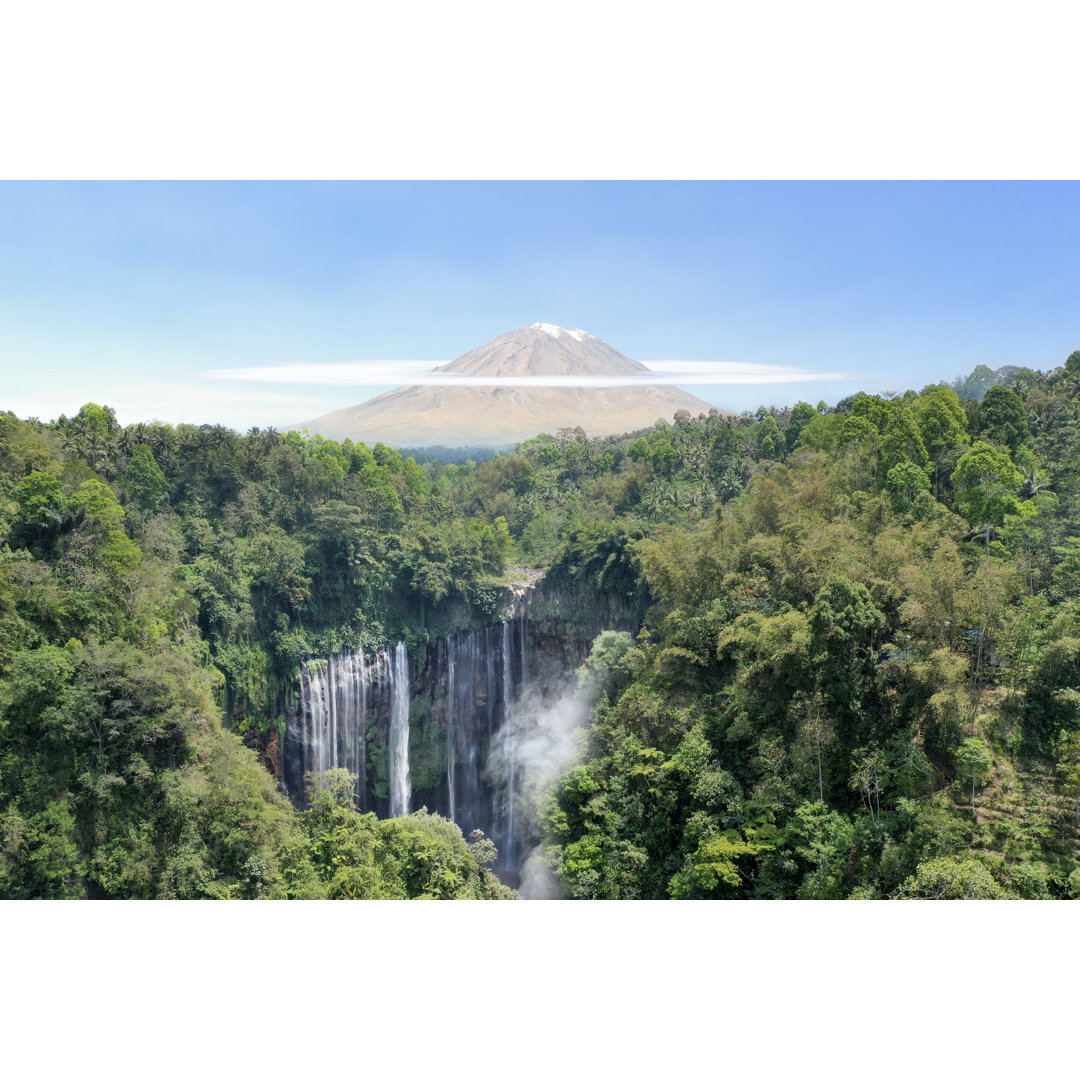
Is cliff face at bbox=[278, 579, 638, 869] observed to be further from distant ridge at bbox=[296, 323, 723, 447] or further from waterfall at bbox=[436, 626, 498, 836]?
distant ridge at bbox=[296, 323, 723, 447]

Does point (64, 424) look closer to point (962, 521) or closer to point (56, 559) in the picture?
point (56, 559)

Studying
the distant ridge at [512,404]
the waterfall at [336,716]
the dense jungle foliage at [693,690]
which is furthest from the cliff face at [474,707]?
the distant ridge at [512,404]

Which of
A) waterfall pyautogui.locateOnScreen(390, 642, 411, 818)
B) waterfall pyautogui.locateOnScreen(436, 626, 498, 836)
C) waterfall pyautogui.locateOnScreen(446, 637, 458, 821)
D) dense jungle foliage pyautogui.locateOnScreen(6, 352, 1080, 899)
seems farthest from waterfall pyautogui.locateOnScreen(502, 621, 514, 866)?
dense jungle foliage pyautogui.locateOnScreen(6, 352, 1080, 899)

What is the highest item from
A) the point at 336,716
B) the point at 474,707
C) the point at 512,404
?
the point at 512,404

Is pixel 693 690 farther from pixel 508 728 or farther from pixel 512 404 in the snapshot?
pixel 512 404

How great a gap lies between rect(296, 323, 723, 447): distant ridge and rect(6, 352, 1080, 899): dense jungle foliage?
3.33 meters

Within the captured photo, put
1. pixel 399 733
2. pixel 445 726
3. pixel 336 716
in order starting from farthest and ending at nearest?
pixel 445 726, pixel 399 733, pixel 336 716

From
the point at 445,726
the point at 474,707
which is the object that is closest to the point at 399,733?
the point at 445,726

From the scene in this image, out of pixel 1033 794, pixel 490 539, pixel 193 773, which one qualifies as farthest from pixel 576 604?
pixel 1033 794

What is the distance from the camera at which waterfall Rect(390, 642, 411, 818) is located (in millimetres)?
17234

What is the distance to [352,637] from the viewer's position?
16.8 metres

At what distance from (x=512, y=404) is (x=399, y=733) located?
8799 mm

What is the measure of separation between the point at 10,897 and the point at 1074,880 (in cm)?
1014

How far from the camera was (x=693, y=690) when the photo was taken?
424 inches
